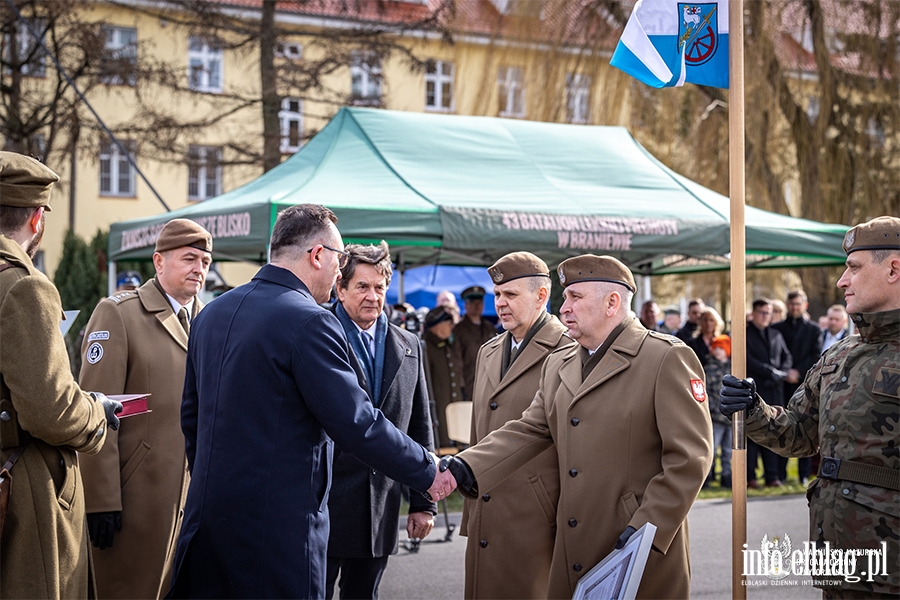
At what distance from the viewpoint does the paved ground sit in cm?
617

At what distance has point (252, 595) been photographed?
10.1 feet

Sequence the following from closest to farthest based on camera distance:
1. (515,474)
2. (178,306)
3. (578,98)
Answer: (515,474) < (178,306) < (578,98)

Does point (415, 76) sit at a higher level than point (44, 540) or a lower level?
higher

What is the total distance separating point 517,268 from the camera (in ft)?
15.3

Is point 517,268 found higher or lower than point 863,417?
higher

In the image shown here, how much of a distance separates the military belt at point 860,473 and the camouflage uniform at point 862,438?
0.01m

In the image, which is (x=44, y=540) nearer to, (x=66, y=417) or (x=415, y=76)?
(x=66, y=417)

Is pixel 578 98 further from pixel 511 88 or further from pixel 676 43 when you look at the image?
pixel 676 43

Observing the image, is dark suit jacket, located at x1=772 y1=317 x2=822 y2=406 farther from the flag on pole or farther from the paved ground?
the flag on pole

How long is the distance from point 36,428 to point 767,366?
8814 millimetres

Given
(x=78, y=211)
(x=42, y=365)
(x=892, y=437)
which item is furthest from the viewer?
(x=78, y=211)

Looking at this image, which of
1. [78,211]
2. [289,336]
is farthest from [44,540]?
[78,211]

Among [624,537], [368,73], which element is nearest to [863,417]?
[624,537]

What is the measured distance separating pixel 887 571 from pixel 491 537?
67.1 inches
